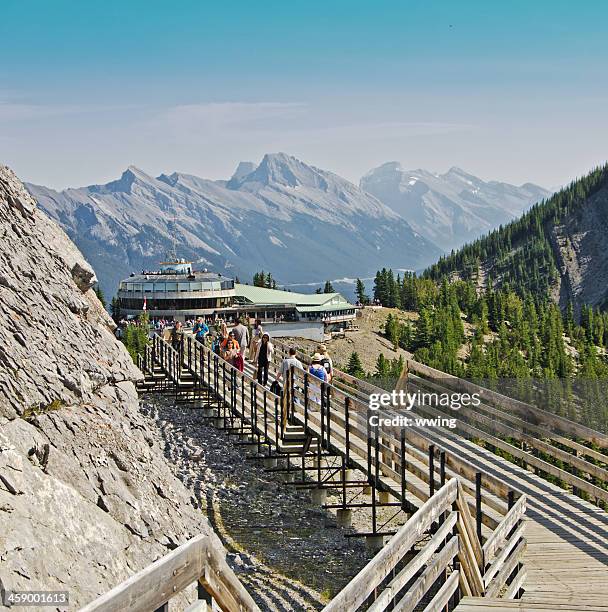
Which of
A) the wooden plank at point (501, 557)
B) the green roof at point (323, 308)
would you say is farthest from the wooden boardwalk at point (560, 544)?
the green roof at point (323, 308)

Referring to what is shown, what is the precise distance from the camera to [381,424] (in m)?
15.9

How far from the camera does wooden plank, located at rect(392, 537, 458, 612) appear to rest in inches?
274

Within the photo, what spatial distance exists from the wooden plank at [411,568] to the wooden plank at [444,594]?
0.24 meters

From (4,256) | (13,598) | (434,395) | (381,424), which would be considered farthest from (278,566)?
(13,598)

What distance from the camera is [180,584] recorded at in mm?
4926

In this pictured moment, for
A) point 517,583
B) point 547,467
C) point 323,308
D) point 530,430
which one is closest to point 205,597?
point 517,583

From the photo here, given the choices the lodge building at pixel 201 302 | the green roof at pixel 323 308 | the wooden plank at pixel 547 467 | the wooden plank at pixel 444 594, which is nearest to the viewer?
the wooden plank at pixel 444 594

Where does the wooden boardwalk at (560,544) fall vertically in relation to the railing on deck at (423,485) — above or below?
below

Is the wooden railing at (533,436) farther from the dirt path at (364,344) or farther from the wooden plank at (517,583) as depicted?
the dirt path at (364,344)

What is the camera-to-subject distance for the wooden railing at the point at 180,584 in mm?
4387

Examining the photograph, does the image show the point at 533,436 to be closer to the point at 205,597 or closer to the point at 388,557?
the point at 388,557

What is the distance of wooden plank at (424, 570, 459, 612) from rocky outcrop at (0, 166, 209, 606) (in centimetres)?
382

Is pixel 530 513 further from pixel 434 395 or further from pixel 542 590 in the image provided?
pixel 434 395

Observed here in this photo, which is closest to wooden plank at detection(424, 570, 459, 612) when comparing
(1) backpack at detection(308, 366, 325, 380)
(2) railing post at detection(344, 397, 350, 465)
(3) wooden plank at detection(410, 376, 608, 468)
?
(3) wooden plank at detection(410, 376, 608, 468)
